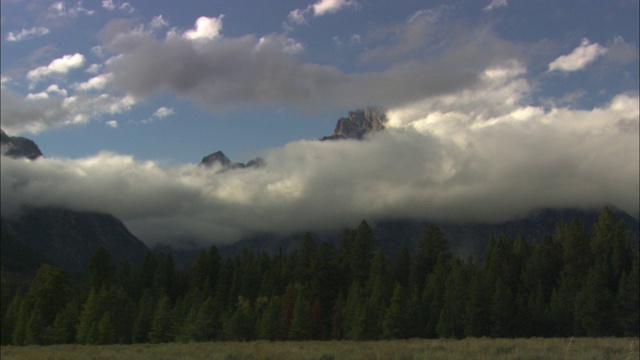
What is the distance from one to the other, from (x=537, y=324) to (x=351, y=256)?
34427mm

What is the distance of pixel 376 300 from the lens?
74750 mm

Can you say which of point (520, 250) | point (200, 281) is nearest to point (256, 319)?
point (200, 281)

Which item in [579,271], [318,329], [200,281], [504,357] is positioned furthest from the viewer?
[200,281]

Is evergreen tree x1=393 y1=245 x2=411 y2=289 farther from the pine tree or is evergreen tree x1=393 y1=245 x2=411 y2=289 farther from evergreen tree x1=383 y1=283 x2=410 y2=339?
the pine tree

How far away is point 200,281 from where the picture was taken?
368 feet

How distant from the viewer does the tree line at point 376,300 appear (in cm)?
7194

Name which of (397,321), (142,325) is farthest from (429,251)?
(142,325)

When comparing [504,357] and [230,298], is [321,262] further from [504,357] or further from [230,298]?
[504,357]

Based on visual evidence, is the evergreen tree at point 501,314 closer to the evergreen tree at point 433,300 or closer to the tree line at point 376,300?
the tree line at point 376,300

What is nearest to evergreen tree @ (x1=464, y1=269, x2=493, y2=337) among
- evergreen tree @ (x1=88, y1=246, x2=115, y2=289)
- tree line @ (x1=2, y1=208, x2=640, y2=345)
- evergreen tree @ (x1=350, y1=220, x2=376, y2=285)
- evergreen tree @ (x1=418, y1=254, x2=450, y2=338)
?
tree line @ (x1=2, y1=208, x2=640, y2=345)

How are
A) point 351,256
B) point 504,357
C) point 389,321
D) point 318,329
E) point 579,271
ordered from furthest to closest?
1. point 351,256
2. point 579,271
3. point 318,329
4. point 389,321
5. point 504,357

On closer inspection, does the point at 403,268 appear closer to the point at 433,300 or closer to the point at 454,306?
Answer: the point at 433,300

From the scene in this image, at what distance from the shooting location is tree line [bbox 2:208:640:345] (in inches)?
2832

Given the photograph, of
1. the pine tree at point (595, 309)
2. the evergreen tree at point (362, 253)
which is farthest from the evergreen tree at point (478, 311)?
the evergreen tree at point (362, 253)
